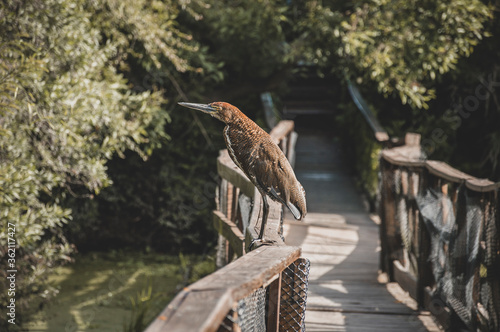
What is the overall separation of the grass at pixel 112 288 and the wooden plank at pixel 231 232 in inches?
74.2

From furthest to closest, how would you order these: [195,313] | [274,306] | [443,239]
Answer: [443,239] < [274,306] < [195,313]

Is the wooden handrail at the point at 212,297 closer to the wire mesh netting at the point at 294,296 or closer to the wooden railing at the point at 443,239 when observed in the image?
the wire mesh netting at the point at 294,296

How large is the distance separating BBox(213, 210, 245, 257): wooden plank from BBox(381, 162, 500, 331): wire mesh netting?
4.65 feet

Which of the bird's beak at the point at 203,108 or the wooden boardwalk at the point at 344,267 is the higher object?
the bird's beak at the point at 203,108

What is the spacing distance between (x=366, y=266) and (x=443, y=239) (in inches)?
66.6

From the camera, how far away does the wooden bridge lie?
1691 millimetres

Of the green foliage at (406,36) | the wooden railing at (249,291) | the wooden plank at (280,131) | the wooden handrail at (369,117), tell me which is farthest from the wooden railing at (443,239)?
the green foliage at (406,36)

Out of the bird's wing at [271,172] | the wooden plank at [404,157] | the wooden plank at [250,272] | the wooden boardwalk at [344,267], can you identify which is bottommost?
the wooden boardwalk at [344,267]

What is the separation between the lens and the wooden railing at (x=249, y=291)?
1312 millimetres

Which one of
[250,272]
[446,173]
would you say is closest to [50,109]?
[446,173]

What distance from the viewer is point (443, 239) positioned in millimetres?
4125

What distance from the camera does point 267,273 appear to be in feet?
5.93

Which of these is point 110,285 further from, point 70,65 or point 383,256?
point 383,256

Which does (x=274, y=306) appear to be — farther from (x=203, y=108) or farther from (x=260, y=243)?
(x=203, y=108)
